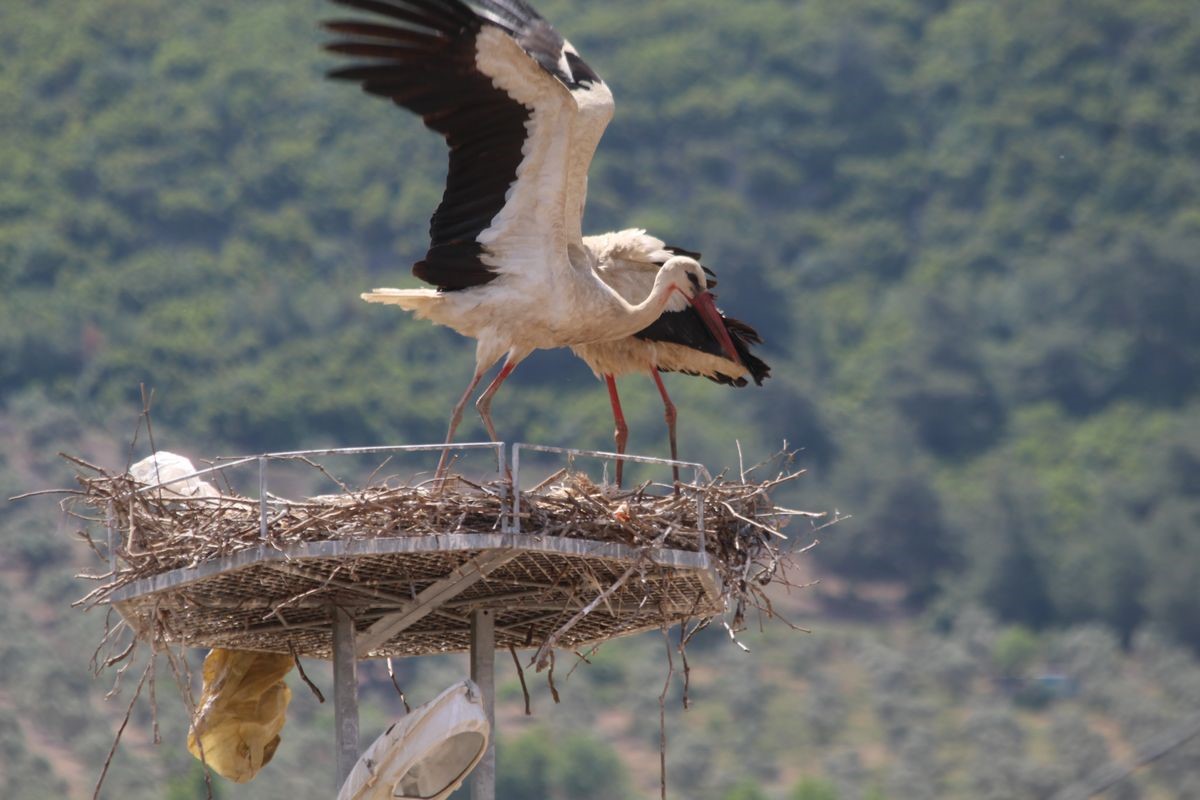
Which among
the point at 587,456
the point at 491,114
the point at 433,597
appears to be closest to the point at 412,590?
the point at 433,597

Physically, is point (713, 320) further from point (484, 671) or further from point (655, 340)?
point (484, 671)

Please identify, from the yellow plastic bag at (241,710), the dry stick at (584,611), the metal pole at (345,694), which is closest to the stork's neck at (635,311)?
the dry stick at (584,611)

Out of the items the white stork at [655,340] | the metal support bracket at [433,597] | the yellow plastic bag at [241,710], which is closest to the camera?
the metal support bracket at [433,597]

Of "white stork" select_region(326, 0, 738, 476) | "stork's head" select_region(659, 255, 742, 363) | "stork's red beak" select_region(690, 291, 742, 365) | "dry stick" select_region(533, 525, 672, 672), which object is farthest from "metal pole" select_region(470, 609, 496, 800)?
"stork's red beak" select_region(690, 291, 742, 365)

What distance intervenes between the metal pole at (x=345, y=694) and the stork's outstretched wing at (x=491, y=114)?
232 centimetres

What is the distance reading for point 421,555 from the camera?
13758 millimetres

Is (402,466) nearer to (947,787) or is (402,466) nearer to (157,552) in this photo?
(947,787)

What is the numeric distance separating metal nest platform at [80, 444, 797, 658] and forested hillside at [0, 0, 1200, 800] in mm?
36677

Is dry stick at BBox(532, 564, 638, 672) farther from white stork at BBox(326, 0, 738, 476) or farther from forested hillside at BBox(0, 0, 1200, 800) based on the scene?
forested hillside at BBox(0, 0, 1200, 800)

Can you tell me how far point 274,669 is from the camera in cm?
1606

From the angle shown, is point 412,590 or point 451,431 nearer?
point 412,590

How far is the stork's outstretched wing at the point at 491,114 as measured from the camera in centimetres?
1536

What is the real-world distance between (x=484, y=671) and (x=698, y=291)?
3375mm

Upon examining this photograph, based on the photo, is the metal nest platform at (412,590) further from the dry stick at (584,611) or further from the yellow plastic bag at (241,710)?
the yellow plastic bag at (241,710)
